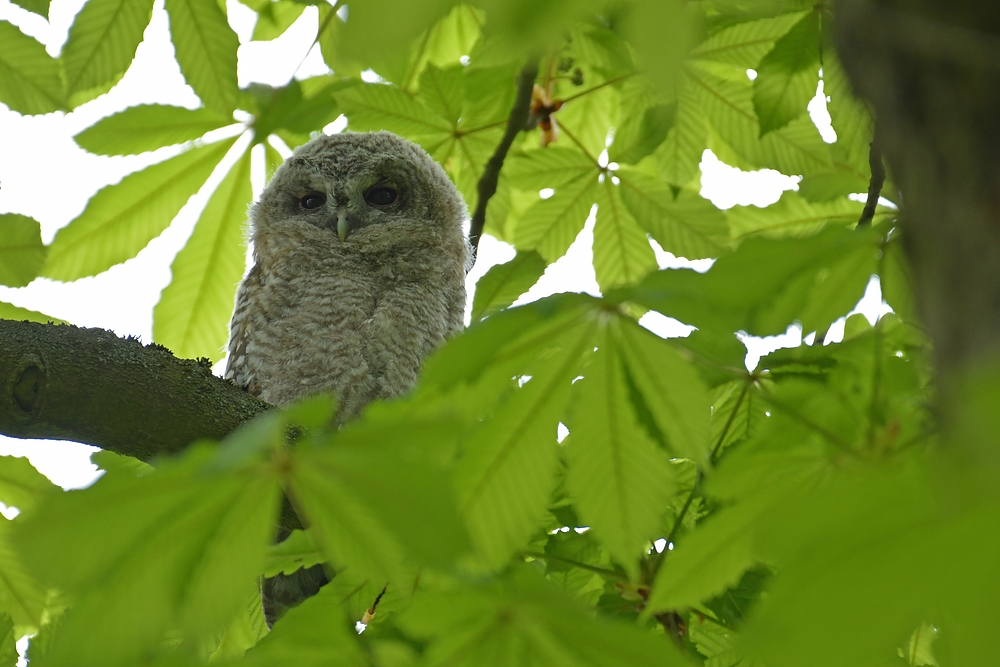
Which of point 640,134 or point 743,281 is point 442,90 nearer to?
point 640,134

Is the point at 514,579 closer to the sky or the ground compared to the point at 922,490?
closer to the sky

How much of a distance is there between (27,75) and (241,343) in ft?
4.43

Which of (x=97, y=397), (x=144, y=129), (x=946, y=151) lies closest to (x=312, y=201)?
(x=144, y=129)

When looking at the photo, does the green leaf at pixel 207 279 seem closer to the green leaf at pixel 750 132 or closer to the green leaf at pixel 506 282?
the green leaf at pixel 506 282

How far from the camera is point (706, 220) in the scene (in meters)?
2.65

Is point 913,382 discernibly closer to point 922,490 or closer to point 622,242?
point 922,490

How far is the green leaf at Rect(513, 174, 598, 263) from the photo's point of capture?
2893 millimetres

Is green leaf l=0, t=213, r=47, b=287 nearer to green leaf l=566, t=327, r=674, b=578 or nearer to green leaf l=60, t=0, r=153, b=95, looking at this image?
green leaf l=60, t=0, r=153, b=95

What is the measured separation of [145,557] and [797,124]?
7.50 ft

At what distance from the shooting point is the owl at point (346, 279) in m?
3.25

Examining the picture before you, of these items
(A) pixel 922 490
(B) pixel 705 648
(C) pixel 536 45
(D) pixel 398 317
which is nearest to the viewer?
(A) pixel 922 490

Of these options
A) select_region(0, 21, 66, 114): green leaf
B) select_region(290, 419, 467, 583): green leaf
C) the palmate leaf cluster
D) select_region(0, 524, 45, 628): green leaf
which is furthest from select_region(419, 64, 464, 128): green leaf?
select_region(290, 419, 467, 583): green leaf

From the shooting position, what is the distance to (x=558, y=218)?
2.90m

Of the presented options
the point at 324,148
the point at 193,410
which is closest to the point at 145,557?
the point at 193,410
